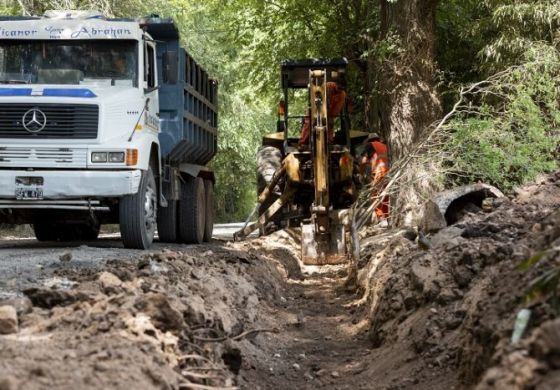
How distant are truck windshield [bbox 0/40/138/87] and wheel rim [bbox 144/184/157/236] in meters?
1.53

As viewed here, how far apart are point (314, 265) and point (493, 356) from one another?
984 centimetres

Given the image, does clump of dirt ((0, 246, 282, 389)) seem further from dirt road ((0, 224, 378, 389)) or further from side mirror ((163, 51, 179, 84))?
side mirror ((163, 51, 179, 84))

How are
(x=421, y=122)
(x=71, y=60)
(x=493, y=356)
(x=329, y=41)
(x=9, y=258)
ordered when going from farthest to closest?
(x=329, y=41)
(x=421, y=122)
(x=71, y=60)
(x=9, y=258)
(x=493, y=356)

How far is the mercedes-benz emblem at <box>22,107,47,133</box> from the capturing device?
10.9 meters

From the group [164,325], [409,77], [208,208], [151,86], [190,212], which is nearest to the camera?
[164,325]

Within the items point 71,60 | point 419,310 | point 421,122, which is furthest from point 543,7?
point 419,310

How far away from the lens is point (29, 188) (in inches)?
420

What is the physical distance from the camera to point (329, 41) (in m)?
21.7

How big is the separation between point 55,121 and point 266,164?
658cm

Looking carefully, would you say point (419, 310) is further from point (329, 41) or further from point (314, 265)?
point (329, 41)

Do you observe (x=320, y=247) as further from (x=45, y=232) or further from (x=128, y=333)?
(x=128, y=333)

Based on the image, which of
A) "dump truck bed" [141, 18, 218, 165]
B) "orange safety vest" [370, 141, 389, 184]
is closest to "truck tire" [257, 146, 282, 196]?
"dump truck bed" [141, 18, 218, 165]

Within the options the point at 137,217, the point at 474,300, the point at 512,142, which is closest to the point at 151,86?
the point at 137,217

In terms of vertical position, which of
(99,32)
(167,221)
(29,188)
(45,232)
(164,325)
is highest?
(99,32)
